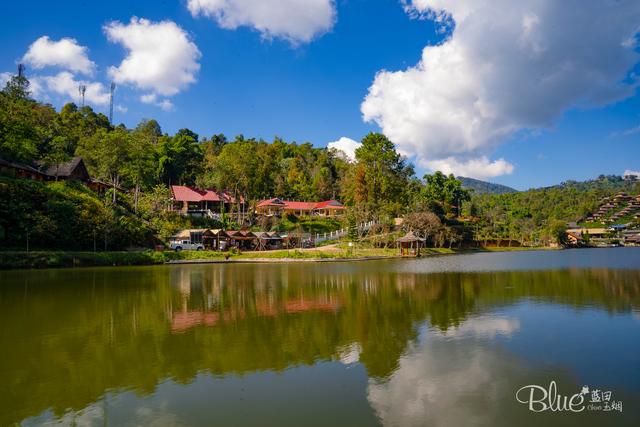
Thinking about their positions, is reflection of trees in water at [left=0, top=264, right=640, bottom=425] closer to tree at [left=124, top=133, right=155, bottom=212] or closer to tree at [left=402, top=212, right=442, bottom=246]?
tree at [left=124, top=133, right=155, bottom=212]

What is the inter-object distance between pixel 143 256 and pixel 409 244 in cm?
3342

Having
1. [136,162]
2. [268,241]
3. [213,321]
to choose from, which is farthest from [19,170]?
[213,321]

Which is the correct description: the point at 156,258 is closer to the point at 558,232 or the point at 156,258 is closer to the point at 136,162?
the point at 136,162

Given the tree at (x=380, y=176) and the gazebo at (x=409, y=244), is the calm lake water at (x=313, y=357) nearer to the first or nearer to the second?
the gazebo at (x=409, y=244)

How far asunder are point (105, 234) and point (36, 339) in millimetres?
30222

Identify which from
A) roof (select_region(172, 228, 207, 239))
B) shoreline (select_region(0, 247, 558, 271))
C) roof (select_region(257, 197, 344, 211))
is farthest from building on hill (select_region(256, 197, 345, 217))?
shoreline (select_region(0, 247, 558, 271))

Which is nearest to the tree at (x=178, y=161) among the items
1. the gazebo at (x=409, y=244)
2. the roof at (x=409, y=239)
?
the gazebo at (x=409, y=244)

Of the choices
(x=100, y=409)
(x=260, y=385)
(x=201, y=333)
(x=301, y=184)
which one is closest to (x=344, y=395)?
(x=260, y=385)

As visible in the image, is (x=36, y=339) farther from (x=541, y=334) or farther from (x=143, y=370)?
(x=541, y=334)

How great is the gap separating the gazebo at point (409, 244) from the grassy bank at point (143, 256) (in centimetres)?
121

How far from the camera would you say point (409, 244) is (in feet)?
178

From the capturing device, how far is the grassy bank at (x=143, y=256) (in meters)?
31.5

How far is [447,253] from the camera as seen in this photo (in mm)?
58000

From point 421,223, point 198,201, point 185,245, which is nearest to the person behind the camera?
point 185,245
